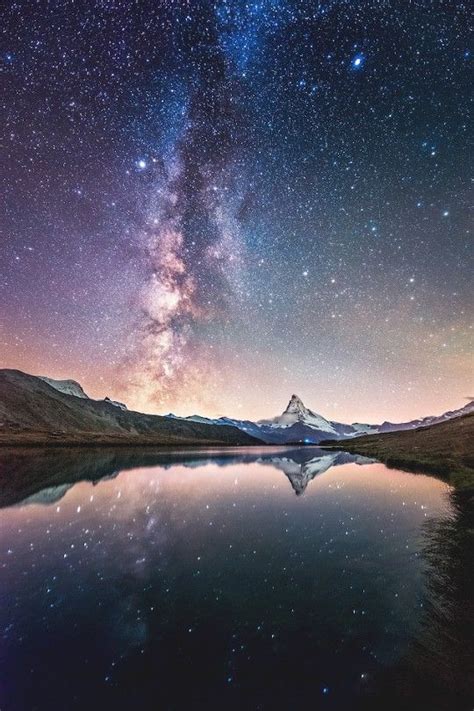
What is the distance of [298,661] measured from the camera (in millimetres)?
8969

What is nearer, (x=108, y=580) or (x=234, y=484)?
(x=108, y=580)

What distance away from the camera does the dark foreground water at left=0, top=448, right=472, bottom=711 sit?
7914 mm

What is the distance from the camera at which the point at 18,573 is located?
46.8ft

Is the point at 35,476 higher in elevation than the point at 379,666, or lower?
higher

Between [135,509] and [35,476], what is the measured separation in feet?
77.6

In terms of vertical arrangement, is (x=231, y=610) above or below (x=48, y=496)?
below

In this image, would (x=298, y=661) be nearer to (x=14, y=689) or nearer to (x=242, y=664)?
(x=242, y=664)

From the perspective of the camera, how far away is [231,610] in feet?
39.3

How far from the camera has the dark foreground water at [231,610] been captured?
7.91 meters

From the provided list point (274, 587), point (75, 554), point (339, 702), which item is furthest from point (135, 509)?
point (339, 702)

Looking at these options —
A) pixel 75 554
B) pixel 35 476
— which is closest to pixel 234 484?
pixel 35 476

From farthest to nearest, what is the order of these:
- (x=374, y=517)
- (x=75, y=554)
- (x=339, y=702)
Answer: (x=374, y=517) → (x=75, y=554) → (x=339, y=702)

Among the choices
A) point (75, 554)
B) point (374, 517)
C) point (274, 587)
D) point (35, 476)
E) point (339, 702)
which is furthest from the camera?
point (35, 476)

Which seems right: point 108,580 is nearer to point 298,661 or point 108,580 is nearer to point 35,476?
point 298,661
